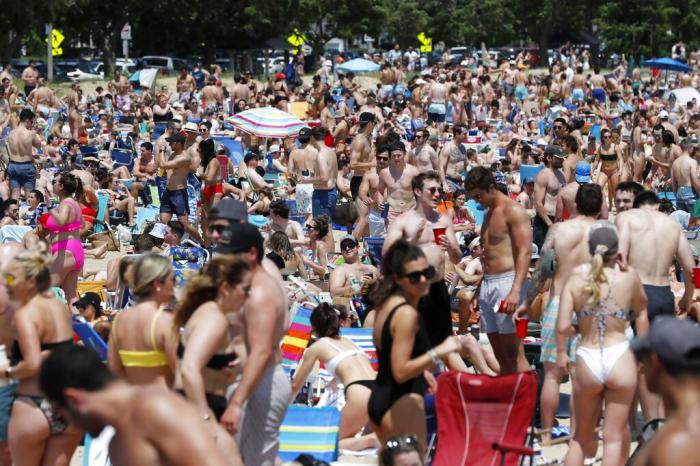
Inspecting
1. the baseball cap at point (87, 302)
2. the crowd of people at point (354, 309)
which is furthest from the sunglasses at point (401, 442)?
the baseball cap at point (87, 302)

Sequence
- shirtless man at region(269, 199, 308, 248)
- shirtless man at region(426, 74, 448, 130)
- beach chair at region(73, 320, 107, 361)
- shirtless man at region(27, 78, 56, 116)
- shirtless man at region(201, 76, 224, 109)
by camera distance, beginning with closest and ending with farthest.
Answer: beach chair at region(73, 320, 107, 361), shirtless man at region(269, 199, 308, 248), shirtless man at region(27, 78, 56, 116), shirtless man at region(426, 74, 448, 130), shirtless man at region(201, 76, 224, 109)

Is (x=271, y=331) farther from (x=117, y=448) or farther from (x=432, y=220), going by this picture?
(x=432, y=220)

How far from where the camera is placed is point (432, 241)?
7570 millimetres

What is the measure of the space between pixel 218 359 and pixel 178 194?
26.8 ft

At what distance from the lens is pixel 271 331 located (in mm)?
5051

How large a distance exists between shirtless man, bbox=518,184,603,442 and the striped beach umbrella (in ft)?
35.1

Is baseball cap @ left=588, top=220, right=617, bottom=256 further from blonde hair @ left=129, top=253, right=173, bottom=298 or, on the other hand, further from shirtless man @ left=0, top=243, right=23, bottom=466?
shirtless man @ left=0, top=243, right=23, bottom=466

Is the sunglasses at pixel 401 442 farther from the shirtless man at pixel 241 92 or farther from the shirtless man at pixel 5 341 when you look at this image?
the shirtless man at pixel 241 92

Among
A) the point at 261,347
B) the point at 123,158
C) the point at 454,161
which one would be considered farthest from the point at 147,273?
the point at 123,158

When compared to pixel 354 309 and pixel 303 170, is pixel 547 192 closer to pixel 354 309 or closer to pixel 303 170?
pixel 354 309

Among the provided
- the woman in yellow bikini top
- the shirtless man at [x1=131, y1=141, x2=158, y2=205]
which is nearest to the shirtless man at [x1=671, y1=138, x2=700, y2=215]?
the shirtless man at [x1=131, y1=141, x2=158, y2=205]

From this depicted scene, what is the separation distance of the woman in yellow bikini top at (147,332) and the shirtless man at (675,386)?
207 cm

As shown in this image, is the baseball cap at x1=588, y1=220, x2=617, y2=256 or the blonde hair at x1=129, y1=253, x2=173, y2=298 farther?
the baseball cap at x1=588, y1=220, x2=617, y2=256

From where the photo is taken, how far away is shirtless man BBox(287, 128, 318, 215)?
13250 mm
